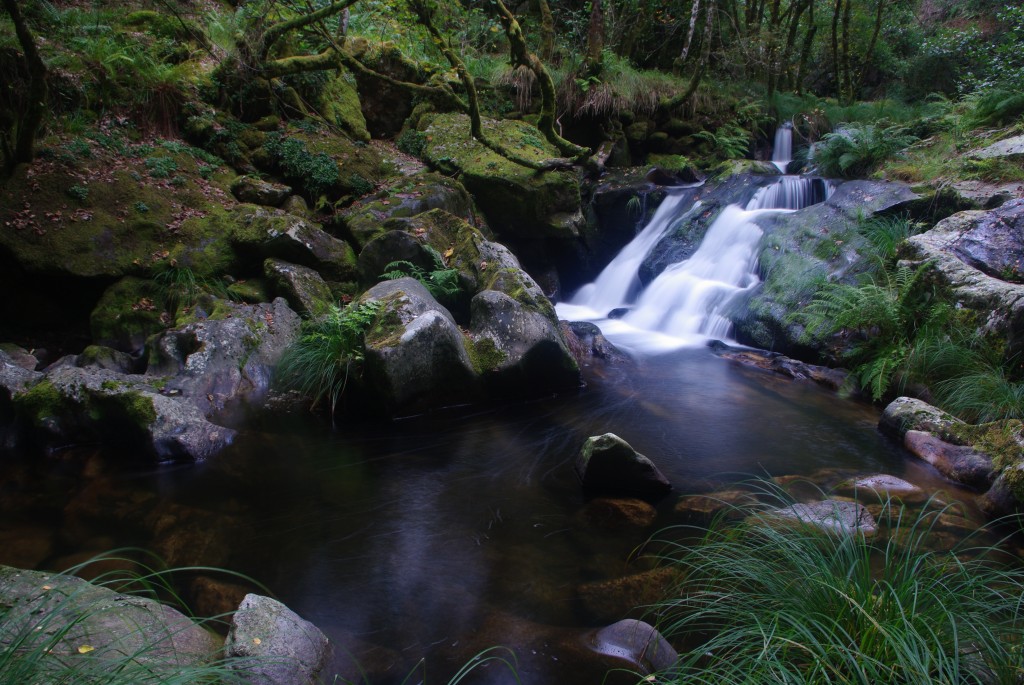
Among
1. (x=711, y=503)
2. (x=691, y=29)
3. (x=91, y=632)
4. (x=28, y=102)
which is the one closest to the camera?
(x=91, y=632)

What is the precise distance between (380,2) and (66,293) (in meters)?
8.75

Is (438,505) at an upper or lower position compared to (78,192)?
lower

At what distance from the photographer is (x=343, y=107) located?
11.0 meters

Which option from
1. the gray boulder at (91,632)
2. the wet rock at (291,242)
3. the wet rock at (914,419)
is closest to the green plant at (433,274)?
the wet rock at (291,242)

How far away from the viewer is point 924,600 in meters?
2.23

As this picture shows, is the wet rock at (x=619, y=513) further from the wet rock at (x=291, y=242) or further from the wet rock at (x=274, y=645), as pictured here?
the wet rock at (x=291, y=242)

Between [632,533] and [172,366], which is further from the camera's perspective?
[172,366]

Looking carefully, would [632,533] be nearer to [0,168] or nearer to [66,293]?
[66,293]

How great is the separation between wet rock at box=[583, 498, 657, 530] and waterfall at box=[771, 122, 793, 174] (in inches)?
478

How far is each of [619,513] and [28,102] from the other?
8.11 m

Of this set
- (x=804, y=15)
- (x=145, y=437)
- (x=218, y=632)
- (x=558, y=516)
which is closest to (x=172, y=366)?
(x=145, y=437)

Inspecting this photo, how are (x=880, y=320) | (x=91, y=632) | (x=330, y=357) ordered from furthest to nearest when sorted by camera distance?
(x=880, y=320), (x=330, y=357), (x=91, y=632)

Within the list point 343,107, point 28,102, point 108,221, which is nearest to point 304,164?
point 343,107

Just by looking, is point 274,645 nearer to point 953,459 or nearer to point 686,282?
point 953,459
